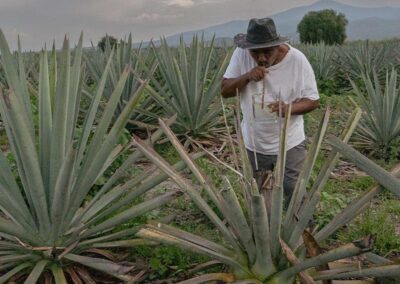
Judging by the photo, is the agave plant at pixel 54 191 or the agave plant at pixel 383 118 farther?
the agave plant at pixel 383 118

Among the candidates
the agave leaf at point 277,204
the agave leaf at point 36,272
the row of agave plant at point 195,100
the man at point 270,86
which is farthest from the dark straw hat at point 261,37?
the row of agave plant at point 195,100

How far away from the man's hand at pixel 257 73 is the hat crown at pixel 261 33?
15cm

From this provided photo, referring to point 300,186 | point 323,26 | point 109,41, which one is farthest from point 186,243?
point 323,26

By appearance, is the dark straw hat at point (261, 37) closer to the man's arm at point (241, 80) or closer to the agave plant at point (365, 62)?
the man's arm at point (241, 80)

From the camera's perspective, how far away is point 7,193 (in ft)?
8.55

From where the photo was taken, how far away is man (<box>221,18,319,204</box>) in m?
2.89

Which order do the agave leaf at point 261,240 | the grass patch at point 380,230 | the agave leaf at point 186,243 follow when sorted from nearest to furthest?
the agave leaf at point 261,240 < the agave leaf at point 186,243 < the grass patch at point 380,230

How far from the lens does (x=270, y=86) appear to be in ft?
9.78

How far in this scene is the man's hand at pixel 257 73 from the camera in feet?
9.43

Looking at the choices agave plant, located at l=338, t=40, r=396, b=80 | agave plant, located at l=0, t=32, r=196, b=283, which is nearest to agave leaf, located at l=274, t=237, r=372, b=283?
agave plant, located at l=0, t=32, r=196, b=283

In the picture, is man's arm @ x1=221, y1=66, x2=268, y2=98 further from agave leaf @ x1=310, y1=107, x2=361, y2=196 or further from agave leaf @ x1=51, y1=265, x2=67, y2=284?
agave leaf @ x1=51, y1=265, x2=67, y2=284

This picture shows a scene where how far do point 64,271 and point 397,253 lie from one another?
184cm

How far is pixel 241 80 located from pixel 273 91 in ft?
A: 0.63

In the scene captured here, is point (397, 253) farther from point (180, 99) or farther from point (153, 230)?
point (180, 99)
